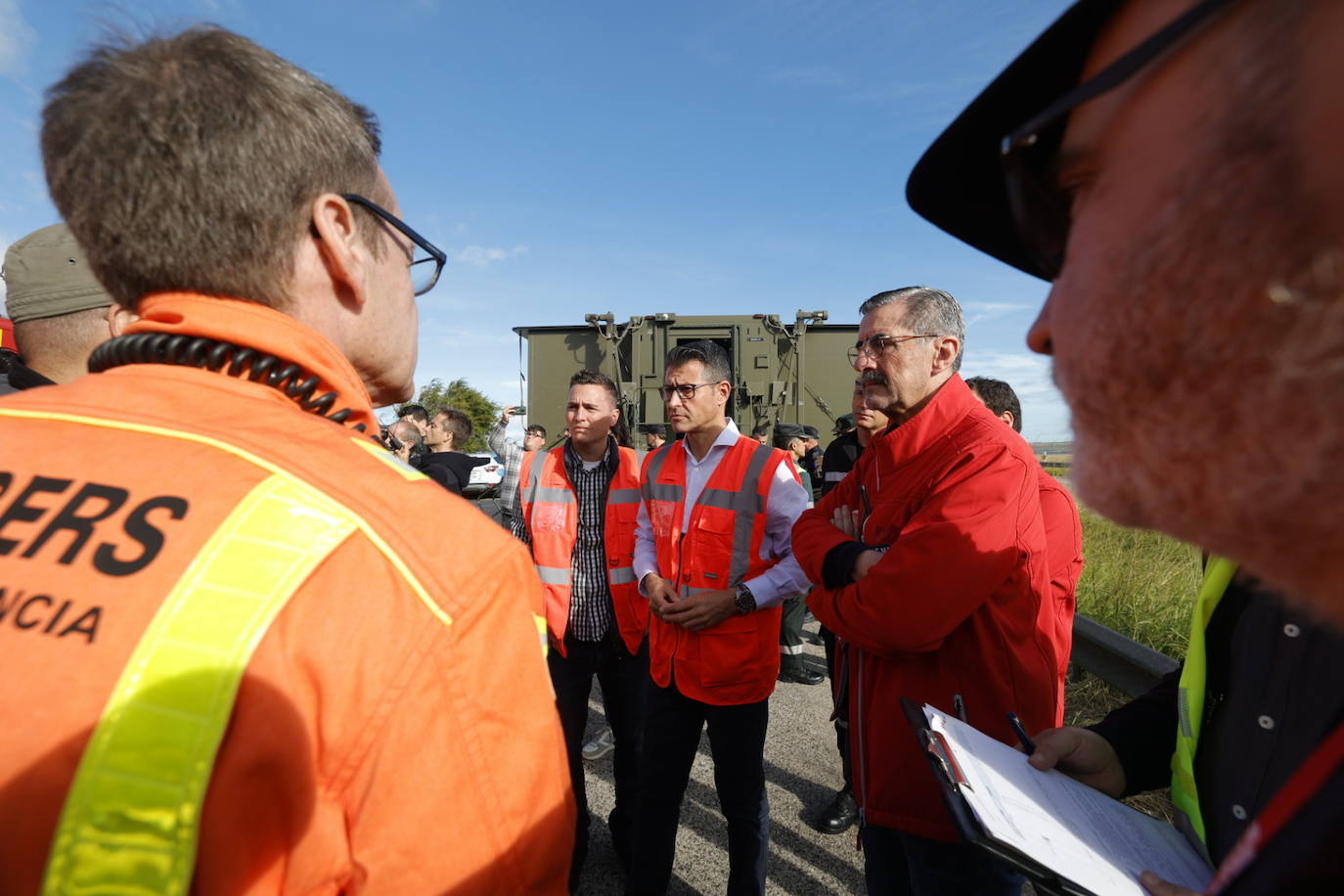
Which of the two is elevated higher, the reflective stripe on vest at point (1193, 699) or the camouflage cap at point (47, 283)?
the camouflage cap at point (47, 283)

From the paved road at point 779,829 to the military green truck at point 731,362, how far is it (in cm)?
582

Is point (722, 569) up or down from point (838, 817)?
up

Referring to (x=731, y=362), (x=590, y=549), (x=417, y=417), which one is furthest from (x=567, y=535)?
(x=731, y=362)

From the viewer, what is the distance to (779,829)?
11.5 feet

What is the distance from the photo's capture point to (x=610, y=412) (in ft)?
13.2

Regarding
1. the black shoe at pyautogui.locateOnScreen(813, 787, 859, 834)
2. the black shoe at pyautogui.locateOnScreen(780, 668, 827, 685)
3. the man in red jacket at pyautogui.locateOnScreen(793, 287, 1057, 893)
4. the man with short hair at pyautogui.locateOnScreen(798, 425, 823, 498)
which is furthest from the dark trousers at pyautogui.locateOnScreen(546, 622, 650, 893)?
the man with short hair at pyautogui.locateOnScreen(798, 425, 823, 498)

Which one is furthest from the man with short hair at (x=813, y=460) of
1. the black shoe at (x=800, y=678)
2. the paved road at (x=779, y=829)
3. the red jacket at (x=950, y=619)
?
the red jacket at (x=950, y=619)

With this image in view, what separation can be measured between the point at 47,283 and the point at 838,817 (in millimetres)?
4188

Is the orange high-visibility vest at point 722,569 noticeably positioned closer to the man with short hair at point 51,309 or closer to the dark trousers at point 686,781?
the dark trousers at point 686,781

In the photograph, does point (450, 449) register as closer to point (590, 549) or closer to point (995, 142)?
point (590, 549)

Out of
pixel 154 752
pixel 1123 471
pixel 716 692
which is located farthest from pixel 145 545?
pixel 716 692

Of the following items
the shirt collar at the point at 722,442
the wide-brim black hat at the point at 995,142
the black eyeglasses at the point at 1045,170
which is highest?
the wide-brim black hat at the point at 995,142

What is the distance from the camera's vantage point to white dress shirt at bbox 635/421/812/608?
2949mm

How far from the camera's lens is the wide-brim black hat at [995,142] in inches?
33.5
